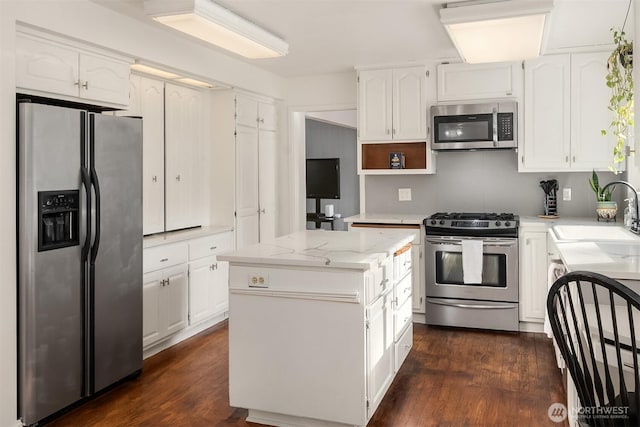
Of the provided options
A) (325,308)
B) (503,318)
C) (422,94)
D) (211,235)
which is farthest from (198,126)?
(503,318)

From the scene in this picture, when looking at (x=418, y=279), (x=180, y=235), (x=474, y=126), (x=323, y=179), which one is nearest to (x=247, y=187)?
(x=180, y=235)

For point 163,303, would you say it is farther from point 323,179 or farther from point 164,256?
point 323,179

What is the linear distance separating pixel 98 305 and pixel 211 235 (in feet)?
4.99

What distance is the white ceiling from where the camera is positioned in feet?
11.1

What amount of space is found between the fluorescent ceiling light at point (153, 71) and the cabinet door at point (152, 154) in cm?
6

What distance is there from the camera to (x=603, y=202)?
4.46 meters

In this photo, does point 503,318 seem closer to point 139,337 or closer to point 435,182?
point 435,182

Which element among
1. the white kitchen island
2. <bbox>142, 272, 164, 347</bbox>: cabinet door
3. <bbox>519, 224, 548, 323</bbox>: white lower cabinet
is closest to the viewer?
the white kitchen island

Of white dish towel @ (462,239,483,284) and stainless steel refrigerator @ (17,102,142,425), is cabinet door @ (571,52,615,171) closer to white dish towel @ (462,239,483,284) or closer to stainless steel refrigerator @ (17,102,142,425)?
white dish towel @ (462,239,483,284)

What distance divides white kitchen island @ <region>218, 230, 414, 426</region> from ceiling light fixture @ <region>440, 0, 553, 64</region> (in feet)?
4.83

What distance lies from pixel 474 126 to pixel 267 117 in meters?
2.10

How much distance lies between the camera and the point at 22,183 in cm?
271

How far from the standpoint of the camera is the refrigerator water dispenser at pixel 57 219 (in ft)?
9.14

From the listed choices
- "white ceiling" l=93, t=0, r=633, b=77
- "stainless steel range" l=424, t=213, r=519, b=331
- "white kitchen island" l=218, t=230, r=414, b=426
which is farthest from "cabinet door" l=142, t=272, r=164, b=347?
"stainless steel range" l=424, t=213, r=519, b=331
